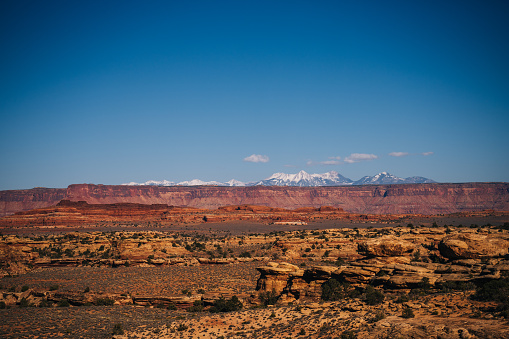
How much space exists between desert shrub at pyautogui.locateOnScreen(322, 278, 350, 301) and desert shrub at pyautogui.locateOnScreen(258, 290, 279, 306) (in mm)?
3642

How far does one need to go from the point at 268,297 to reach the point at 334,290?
16.7 ft

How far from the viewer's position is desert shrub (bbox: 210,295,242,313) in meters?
28.3

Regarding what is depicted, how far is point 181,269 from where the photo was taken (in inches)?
1661

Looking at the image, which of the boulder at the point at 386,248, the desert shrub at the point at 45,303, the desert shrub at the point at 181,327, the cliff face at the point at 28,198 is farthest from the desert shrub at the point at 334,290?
the cliff face at the point at 28,198

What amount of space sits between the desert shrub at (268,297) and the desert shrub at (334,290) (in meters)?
3.64

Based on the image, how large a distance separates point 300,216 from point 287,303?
95208mm

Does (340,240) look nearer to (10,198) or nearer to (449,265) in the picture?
(449,265)

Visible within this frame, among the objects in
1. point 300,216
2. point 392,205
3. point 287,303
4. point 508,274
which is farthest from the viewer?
point 392,205

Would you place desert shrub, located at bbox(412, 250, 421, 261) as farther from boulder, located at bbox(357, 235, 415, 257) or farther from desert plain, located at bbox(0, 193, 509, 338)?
boulder, located at bbox(357, 235, 415, 257)

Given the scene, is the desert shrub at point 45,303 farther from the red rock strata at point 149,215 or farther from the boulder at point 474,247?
the red rock strata at point 149,215

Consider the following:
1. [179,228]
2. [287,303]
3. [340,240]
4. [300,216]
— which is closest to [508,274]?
[287,303]

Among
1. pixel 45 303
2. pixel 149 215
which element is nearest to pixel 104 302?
pixel 45 303

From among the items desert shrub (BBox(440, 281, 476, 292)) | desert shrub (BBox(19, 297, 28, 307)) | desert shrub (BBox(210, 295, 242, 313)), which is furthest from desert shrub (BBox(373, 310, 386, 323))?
desert shrub (BBox(19, 297, 28, 307))

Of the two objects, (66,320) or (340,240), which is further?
(340,240)
